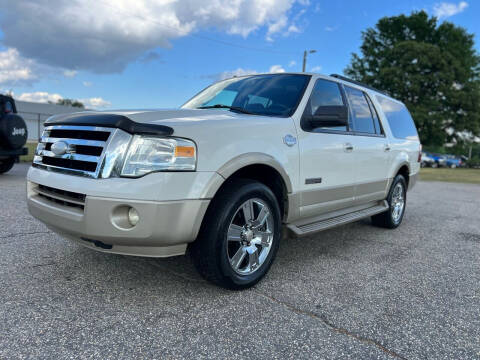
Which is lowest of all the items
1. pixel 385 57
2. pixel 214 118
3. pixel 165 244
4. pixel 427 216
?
pixel 427 216

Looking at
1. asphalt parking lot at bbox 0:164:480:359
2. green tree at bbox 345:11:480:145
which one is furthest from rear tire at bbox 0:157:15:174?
green tree at bbox 345:11:480:145

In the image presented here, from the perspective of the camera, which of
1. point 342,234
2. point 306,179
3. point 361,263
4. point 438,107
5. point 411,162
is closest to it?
point 306,179

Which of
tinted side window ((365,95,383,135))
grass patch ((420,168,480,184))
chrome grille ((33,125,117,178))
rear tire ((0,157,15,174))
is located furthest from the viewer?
grass patch ((420,168,480,184))

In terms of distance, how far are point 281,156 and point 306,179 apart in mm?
456

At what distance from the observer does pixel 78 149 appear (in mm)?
2568

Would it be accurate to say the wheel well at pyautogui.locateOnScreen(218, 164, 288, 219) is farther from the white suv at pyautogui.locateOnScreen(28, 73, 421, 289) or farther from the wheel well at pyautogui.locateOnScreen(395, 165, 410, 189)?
the wheel well at pyautogui.locateOnScreen(395, 165, 410, 189)

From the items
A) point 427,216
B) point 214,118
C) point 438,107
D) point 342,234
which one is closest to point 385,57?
point 438,107

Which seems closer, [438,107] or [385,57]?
[438,107]

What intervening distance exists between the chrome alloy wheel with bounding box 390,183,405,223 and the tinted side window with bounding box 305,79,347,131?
1.97m

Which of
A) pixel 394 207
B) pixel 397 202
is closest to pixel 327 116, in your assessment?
pixel 394 207

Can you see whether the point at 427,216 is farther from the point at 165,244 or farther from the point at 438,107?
the point at 438,107

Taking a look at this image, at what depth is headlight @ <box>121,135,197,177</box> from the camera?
232 cm

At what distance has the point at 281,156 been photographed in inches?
120

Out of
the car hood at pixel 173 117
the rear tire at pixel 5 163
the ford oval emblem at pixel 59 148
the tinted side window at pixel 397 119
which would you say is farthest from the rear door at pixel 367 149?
the rear tire at pixel 5 163
